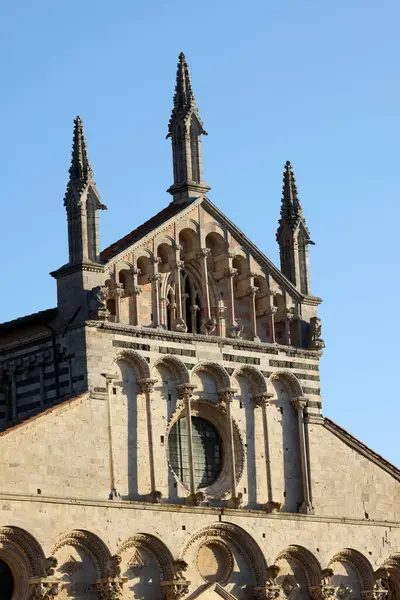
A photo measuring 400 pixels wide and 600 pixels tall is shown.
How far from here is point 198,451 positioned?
4534cm

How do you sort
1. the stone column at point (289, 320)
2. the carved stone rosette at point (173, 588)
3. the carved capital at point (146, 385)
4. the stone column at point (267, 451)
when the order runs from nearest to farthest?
the carved stone rosette at point (173, 588) → the carved capital at point (146, 385) → the stone column at point (267, 451) → the stone column at point (289, 320)

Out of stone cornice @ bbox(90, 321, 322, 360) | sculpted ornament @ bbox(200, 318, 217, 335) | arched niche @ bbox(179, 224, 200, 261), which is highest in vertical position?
arched niche @ bbox(179, 224, 200, 261)

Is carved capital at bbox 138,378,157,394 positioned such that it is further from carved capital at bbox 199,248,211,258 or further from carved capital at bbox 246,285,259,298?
carved capital at bbox 246,285,259,298

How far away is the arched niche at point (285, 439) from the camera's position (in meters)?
46.3

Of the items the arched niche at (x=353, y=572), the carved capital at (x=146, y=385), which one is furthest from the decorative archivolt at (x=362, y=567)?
the carved capital at (x=146, y=385)

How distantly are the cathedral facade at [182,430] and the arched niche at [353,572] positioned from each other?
0.16ft

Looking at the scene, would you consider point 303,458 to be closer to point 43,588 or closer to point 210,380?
point 210,380

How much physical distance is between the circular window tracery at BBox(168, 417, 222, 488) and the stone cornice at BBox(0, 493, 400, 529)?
86 cm

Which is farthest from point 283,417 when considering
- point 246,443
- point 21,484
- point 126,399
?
point 21,484

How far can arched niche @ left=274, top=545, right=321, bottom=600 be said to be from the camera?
1807 inches

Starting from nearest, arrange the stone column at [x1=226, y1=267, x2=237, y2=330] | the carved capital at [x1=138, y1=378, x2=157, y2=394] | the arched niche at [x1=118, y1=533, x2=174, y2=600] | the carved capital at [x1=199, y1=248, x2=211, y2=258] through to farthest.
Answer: the arched niche at [x1=118, y1=533, x2=174, y2=600] → the carved capital at [x1=138, y1=378, x2=157, y2=394] → the carved capital at [x1=199, y1=248, x2=211, y2=258] → the stone column at [x1=226, y1=267, x2=237, y2=330]

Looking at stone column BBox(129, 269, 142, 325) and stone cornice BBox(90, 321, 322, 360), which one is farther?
stone column BBox(129, 269, 142, 325)

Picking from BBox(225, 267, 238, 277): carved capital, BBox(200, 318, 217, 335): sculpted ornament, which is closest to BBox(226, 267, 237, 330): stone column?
BBox(225, 267, 238, 277): carved capital

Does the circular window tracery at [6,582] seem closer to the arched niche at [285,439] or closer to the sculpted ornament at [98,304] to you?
the sculpted ornament at [98,304]
